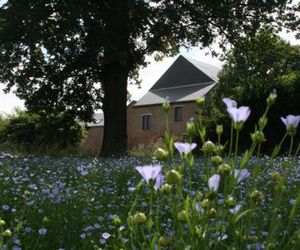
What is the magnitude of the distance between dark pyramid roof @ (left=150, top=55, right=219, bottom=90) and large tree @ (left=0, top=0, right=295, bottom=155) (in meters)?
24.4

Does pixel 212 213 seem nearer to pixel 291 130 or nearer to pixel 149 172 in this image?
pixel 149 172

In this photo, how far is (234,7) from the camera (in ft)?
57.4

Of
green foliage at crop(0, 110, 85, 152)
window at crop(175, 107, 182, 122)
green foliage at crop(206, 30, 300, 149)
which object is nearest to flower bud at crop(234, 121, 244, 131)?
green foliage at crop(206, 30, 300, 149)

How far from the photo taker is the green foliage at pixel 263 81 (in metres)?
19.2

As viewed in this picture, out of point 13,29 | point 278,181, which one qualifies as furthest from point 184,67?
point 278,181

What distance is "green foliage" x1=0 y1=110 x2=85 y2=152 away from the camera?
20.0m

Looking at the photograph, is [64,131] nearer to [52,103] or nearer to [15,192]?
[52,103]

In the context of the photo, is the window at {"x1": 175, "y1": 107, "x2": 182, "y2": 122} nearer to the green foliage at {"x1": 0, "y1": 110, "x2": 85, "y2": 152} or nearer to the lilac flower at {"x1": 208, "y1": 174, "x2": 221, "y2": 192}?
the green foliage at {"x1": 0, "y1": 110, "x2": 85, "y2": 152}

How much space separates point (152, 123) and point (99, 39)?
29.5 meters

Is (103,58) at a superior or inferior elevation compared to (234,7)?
inferior

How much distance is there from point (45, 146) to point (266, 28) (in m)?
10.7

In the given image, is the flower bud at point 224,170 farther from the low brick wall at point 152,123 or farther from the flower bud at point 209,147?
the low brick wall at point 152,123

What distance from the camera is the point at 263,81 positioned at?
20.7m

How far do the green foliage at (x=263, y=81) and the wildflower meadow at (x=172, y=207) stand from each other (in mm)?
12344
